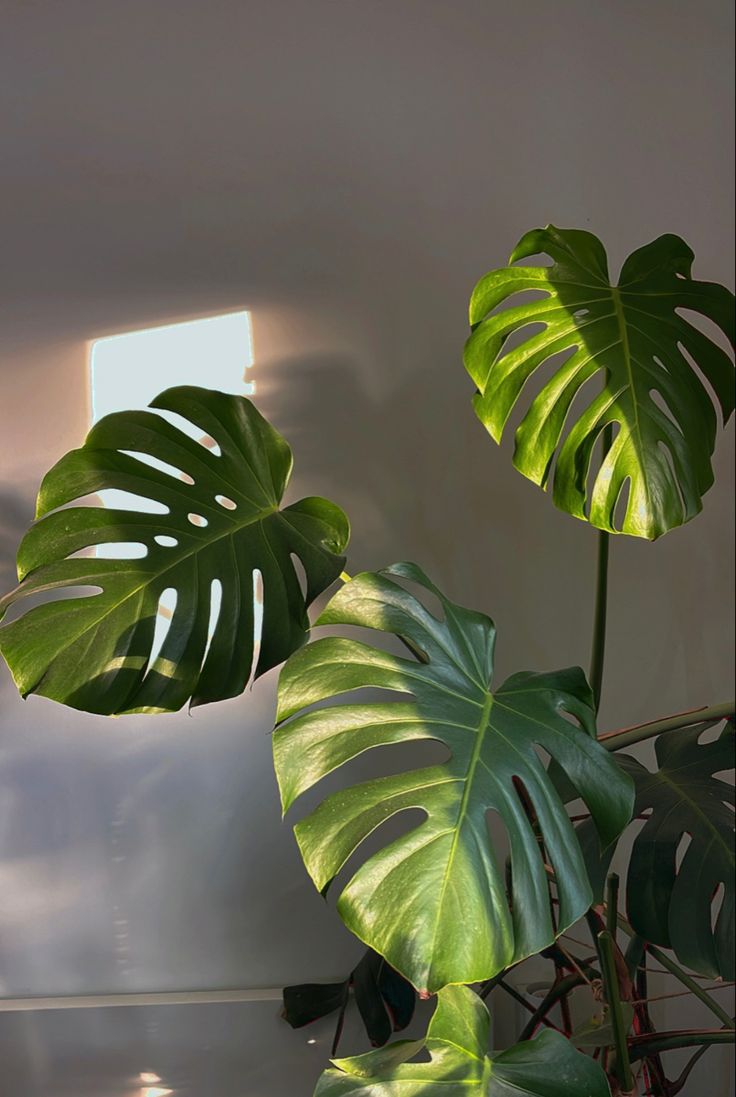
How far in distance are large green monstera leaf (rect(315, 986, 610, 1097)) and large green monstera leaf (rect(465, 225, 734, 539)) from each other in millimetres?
571

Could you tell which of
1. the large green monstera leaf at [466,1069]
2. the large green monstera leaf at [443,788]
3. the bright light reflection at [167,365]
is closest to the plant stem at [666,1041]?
the large green monstera leaf at [466,1069]

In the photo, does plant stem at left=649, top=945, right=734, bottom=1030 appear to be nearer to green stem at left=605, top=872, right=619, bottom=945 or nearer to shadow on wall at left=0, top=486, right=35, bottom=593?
green stem at left=605, top=872, right=619, bottom=945

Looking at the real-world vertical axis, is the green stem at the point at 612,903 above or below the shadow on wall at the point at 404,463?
below

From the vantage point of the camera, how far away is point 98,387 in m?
1.59

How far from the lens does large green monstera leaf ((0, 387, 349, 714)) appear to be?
1135 mm

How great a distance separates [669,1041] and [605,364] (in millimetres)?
796

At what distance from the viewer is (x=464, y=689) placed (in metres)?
0.96

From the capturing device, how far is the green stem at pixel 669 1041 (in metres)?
1.10

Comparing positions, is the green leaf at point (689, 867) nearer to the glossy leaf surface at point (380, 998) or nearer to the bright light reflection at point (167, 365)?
the glossy leaf surface at point (380, 998)

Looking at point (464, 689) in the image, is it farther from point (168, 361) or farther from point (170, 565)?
point (168, 361)

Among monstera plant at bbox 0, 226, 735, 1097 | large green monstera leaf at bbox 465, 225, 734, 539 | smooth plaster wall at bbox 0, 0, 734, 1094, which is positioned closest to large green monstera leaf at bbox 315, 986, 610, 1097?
monstera plant at bbox 0, 226, 735, 1097

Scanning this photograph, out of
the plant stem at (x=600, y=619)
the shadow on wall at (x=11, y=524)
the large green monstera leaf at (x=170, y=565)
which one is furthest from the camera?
the shadow on wall at (x=11, y=524)

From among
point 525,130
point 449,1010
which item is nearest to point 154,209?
point 525,130

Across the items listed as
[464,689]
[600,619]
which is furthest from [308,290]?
[464,689]
